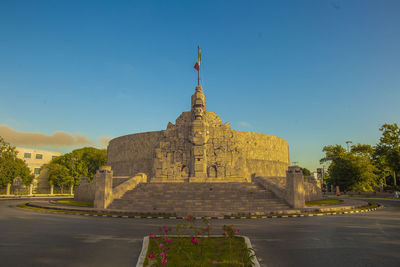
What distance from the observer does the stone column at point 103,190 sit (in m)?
18.6

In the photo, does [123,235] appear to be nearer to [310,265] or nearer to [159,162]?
[310,265]

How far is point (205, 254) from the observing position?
607 centimetres

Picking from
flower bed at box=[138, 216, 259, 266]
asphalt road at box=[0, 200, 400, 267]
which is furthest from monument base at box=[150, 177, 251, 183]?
flower bed at box=[138, 216, 259, 266]

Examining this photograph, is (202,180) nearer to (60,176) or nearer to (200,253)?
(200,253)

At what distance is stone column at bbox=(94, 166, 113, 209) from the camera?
18.6 meters

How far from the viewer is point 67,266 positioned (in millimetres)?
5785

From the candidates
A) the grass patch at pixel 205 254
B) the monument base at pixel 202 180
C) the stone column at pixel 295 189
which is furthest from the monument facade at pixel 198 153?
the grass patch at pixel 205 254

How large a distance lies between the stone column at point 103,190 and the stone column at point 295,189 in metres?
12.7

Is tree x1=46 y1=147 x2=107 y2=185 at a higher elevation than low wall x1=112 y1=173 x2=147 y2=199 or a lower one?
higher

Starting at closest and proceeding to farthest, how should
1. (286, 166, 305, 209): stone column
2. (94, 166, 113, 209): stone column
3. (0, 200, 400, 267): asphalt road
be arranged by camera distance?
(0, 200, 400, 267): asphalt road, (286, 166, 305, 209): stone column, (94, 166, 113, 209): stone column

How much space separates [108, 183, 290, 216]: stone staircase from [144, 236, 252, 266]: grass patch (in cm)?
818

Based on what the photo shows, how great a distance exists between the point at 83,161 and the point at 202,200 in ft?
159

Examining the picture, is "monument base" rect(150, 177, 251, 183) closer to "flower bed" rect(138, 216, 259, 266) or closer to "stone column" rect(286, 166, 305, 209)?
"stone column" rect(286, 166, 305, 209)

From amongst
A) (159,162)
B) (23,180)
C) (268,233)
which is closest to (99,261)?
(268,233)
